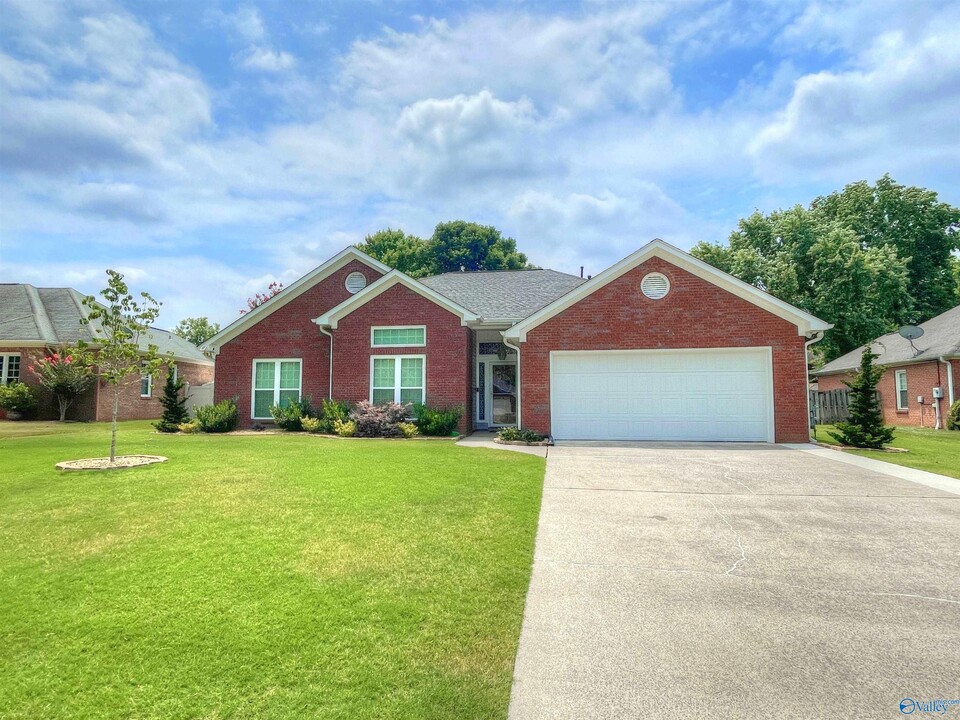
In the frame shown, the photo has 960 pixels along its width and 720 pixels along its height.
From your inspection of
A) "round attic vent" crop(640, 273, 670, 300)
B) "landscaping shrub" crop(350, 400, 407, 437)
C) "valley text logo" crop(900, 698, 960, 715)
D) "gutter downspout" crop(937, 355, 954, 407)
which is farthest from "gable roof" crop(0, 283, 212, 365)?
"gutter downspout" crop(937, 355, 954, 407)

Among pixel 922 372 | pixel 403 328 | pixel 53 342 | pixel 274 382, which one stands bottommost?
pixel 274 382

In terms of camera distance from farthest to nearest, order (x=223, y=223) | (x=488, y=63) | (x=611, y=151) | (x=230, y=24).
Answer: (x=223, y=223) → (x=611, y=151) → (x=488, y=63) → (x=230, y=24)

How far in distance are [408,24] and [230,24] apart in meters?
3.86

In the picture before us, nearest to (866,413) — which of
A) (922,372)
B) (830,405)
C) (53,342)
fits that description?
(922,372)

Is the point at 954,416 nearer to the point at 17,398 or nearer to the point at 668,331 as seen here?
the point at 668,331

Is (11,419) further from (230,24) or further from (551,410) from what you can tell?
(551,410)

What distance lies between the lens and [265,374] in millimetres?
17641

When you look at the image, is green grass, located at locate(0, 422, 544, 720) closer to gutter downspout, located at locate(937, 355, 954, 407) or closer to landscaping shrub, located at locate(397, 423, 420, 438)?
landscaping shrub, located at locate(397, 423, 420, 438)

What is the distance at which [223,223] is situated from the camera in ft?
50.4

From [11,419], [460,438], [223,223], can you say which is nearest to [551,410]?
[460,438]

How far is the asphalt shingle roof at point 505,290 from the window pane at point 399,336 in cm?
222

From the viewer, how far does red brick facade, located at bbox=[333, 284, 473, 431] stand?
51.3 feet

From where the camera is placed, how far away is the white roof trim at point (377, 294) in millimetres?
15885

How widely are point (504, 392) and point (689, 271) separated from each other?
23.8ft
